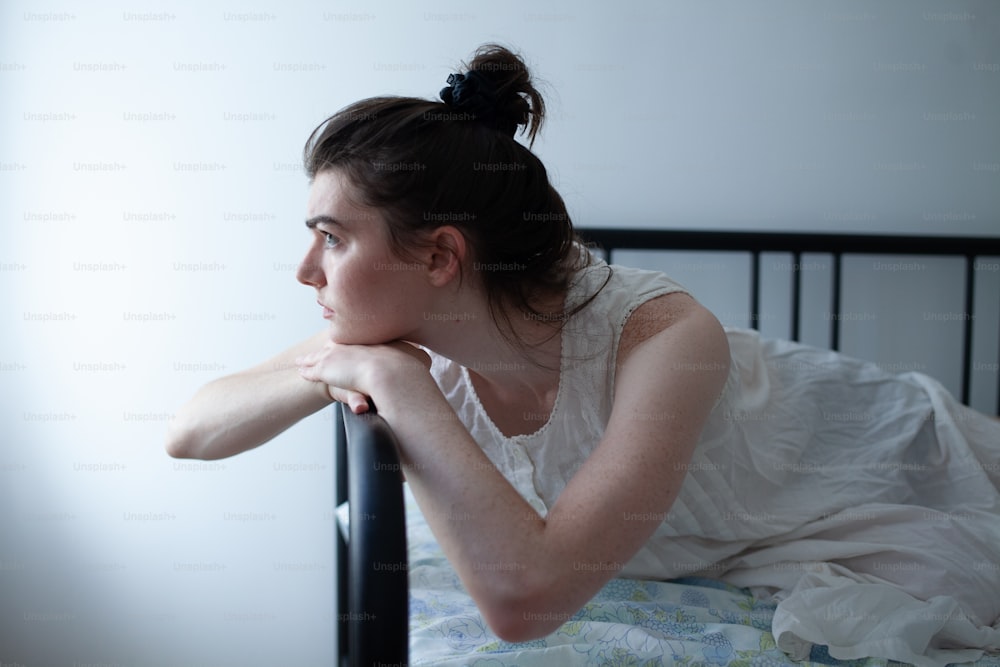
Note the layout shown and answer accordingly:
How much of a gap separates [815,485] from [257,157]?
1.21 m

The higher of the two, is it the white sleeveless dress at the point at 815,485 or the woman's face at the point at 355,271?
the woman's face at the point at 355,271

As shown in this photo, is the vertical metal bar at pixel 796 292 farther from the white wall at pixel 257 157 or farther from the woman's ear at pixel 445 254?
the woman's ear at pixel 445 254

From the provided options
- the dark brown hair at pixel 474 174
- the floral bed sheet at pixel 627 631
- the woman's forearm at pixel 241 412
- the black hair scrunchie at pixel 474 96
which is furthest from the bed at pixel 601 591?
the black hair scrunchie at pixel 474 96

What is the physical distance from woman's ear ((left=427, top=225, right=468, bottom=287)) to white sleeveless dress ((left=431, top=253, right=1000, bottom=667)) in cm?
17

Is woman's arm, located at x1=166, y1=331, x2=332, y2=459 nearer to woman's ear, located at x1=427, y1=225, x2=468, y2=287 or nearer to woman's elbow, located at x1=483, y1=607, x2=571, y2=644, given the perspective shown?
woman's ear, located at x1=427, y1=225, x2=468, y2=287

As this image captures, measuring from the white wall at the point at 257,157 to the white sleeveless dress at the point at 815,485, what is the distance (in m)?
0.54

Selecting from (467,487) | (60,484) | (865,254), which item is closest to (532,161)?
(467,487)

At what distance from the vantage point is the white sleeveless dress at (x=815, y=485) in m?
0.88

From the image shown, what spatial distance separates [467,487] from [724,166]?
3.83ft

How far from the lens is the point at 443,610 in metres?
0.94

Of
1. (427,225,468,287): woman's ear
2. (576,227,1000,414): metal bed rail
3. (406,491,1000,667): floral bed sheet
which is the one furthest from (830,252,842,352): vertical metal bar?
(427,225,468,287): woman's ear

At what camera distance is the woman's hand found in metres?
0.76

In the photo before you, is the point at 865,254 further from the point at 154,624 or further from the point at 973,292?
the point at 154,624

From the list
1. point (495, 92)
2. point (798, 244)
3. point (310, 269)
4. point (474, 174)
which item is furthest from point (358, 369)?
point (798, 244)
